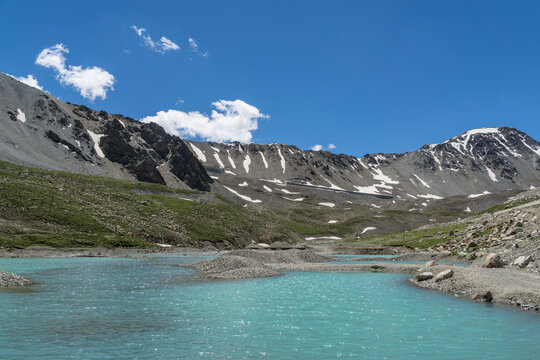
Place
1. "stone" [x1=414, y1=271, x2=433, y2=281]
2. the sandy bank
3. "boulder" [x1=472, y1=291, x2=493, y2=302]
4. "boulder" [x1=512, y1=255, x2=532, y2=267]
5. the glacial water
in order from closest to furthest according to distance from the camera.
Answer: the glacial water
the sandy bank
"boulder" [x1=472, y1=291, x2=493, y2=302]
"stone" [x1=414, y1=271, x2=433, y2=281]
"boulder" [x1=512, y1=255, x2=532, y2=267]

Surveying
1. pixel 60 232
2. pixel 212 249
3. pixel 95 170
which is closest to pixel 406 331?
pixel 60 232

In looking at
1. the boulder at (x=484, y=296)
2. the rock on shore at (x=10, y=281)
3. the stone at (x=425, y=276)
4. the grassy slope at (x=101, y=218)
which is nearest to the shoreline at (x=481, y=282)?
the boulder at (x=484, y=296)

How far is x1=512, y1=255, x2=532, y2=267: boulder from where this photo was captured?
3850cm

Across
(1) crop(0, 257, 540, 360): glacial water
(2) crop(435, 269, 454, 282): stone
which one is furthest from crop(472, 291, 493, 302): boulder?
(2) crop(435, 269, 454, 282): stone

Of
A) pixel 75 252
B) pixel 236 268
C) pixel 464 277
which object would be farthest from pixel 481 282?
pixel 75 252

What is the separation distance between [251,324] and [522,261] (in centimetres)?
3414

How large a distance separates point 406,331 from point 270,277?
83.6ft

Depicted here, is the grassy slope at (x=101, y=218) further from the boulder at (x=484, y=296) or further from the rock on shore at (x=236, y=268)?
the boulder at (x=484, y=296)

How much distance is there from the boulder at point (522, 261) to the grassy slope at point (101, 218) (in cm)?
7195

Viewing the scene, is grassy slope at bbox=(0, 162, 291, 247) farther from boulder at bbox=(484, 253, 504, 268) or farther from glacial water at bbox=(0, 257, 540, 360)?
boulder at bbox=(484, 253, 504, 268)

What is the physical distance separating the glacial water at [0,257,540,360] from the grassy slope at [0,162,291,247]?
48.6m

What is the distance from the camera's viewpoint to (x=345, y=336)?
17625 mm

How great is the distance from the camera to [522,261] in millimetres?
38812

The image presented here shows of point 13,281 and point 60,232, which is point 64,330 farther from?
point 60,232
